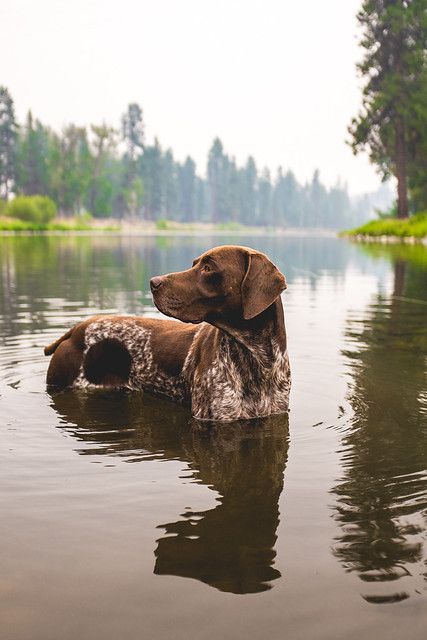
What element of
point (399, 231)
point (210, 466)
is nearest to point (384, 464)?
point (210, 466)

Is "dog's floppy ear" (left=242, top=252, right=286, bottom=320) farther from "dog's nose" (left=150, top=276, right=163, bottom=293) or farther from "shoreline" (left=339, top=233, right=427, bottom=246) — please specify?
"shoreline" (left=339, top=233, right=427, bottom=246)

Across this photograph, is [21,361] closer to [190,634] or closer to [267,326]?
[267,326]

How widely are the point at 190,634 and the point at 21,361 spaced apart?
22.3 ft

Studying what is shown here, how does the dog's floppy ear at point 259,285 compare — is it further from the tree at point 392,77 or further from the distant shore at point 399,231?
the tree at point 392,77

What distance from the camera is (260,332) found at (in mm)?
6215

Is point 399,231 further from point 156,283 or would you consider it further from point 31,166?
point 31,166

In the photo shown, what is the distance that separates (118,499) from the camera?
14.4 ft

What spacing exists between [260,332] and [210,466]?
152 cm

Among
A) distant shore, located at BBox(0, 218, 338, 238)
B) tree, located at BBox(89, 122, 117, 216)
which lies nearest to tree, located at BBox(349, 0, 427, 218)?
distant shore, located at BBox(0, 218, 338, 238)

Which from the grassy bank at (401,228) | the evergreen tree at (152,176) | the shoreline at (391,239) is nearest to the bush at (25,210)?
the shoreline at (391,239)

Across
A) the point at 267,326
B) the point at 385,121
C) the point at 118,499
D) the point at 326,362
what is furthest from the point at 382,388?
the point at 385,121

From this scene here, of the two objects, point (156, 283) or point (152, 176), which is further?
point (152, 176)

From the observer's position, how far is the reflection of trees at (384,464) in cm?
363

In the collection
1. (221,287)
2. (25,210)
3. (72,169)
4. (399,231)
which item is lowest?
(221,287)
